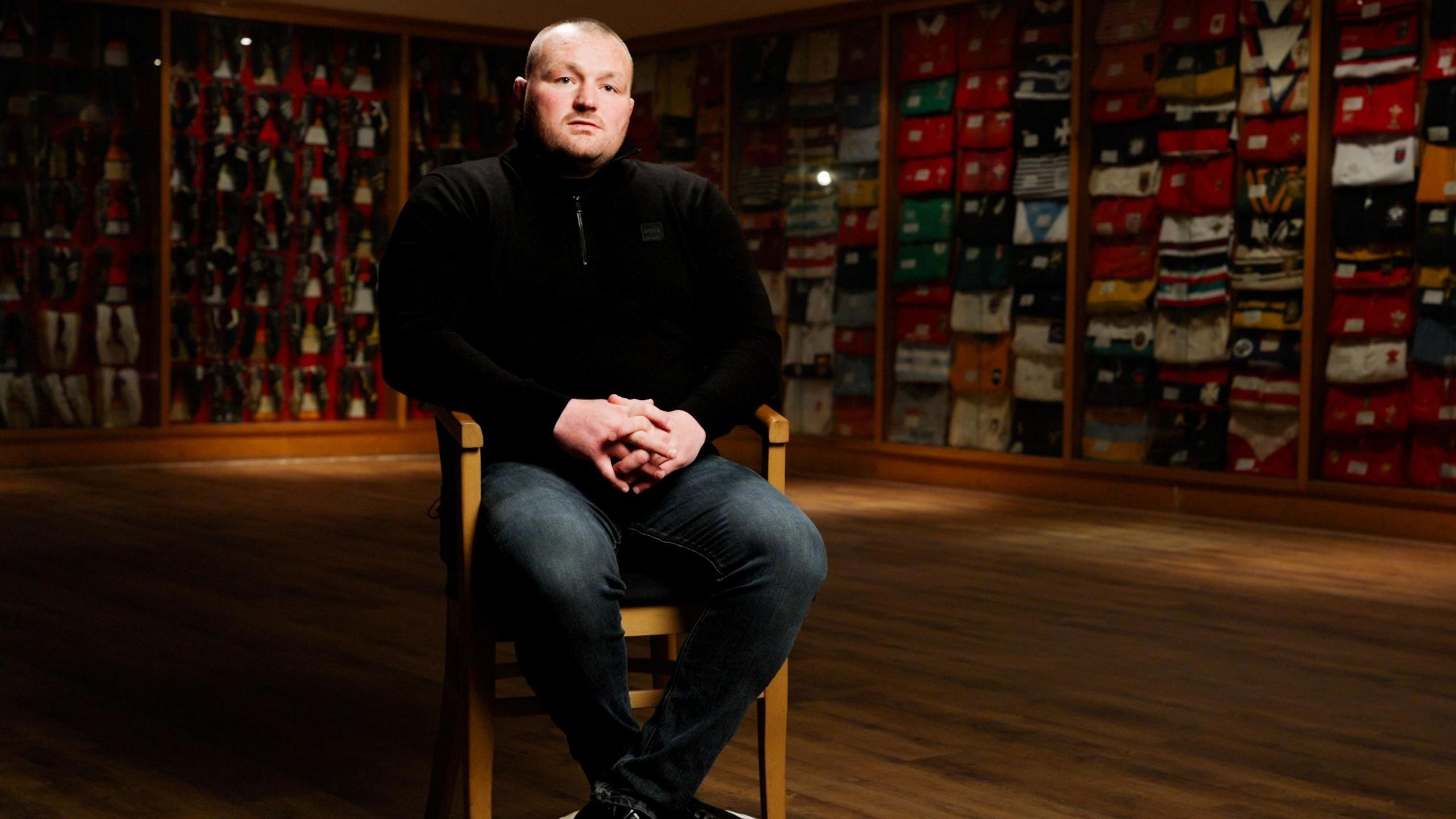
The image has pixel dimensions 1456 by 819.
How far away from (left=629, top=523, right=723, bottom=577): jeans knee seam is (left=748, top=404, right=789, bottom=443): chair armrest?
0.73 ft

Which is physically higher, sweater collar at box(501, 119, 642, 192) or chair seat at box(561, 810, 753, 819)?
sweater collar at box(501, 119, 642, 192)

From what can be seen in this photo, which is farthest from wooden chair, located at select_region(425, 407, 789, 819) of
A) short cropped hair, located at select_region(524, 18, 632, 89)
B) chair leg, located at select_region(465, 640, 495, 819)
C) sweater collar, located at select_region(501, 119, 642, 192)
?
short cropped hair, located at select_region(524, 18, 632, 89)

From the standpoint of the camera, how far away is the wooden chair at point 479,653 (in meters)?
2.36

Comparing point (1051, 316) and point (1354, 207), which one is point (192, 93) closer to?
point (1051, 316)

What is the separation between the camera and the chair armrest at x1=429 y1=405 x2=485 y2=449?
234 centimetres

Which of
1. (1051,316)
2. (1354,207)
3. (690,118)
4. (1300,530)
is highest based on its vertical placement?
(690,118)

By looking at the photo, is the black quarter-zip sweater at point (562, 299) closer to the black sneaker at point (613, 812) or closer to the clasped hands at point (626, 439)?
the clasped hands at point (626, 439)

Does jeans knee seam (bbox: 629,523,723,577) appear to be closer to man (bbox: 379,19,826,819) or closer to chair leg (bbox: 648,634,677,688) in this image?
man (bbox: 379,19,826,819)

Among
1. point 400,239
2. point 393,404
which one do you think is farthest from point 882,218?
point 400,239

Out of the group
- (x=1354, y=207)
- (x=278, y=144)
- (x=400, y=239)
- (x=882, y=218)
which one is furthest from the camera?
(x=278, y=144)

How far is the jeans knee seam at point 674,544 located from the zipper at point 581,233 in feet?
1.44

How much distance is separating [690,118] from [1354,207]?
4.33 m

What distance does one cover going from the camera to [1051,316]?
8.00 meters

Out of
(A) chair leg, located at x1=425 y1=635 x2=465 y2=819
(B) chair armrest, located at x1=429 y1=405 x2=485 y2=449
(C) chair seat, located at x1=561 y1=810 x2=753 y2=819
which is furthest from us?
(A) chair leg, located at x1=425 y1=635 x2=465 y2=819
